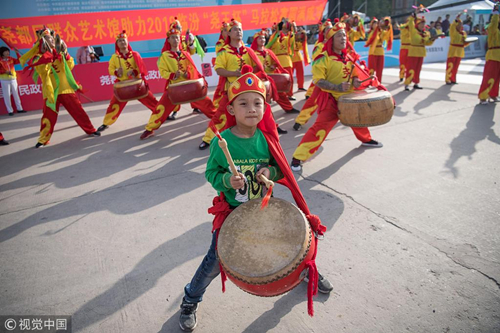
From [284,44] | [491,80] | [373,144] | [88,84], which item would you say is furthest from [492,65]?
[88,84]

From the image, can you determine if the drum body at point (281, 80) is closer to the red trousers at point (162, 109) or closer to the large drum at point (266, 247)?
the red trousers at point (162, 109)

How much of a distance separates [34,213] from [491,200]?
4761 mm

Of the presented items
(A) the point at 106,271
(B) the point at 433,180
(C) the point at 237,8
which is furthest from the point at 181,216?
(C) the point at 237,8

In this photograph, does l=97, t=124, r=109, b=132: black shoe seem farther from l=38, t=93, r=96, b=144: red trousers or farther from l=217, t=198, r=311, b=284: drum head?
l=217, t=198, r=311, b=284: drum head

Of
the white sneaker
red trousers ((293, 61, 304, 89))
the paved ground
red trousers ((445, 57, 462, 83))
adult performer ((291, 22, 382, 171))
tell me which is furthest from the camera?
red trousers ((293, 61, 304, 89))

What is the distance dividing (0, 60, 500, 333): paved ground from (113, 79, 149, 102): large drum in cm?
87

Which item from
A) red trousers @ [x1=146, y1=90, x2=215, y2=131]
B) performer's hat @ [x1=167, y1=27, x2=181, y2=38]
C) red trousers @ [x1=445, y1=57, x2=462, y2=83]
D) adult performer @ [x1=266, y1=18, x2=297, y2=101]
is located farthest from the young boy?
red trousers @ [x1=445, y1=57, x2=462, y2=83]

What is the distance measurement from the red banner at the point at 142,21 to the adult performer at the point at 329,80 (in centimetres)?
754

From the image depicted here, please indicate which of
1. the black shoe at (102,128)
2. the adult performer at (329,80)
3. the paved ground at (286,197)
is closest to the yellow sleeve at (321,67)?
the adult performer at (329,80)

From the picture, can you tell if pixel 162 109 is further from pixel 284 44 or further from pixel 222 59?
pixel 284 44

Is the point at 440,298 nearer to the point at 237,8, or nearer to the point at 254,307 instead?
the point at 254,307

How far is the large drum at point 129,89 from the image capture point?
226 inches

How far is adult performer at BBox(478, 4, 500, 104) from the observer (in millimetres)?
6652

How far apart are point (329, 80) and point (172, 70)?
2.97 m
